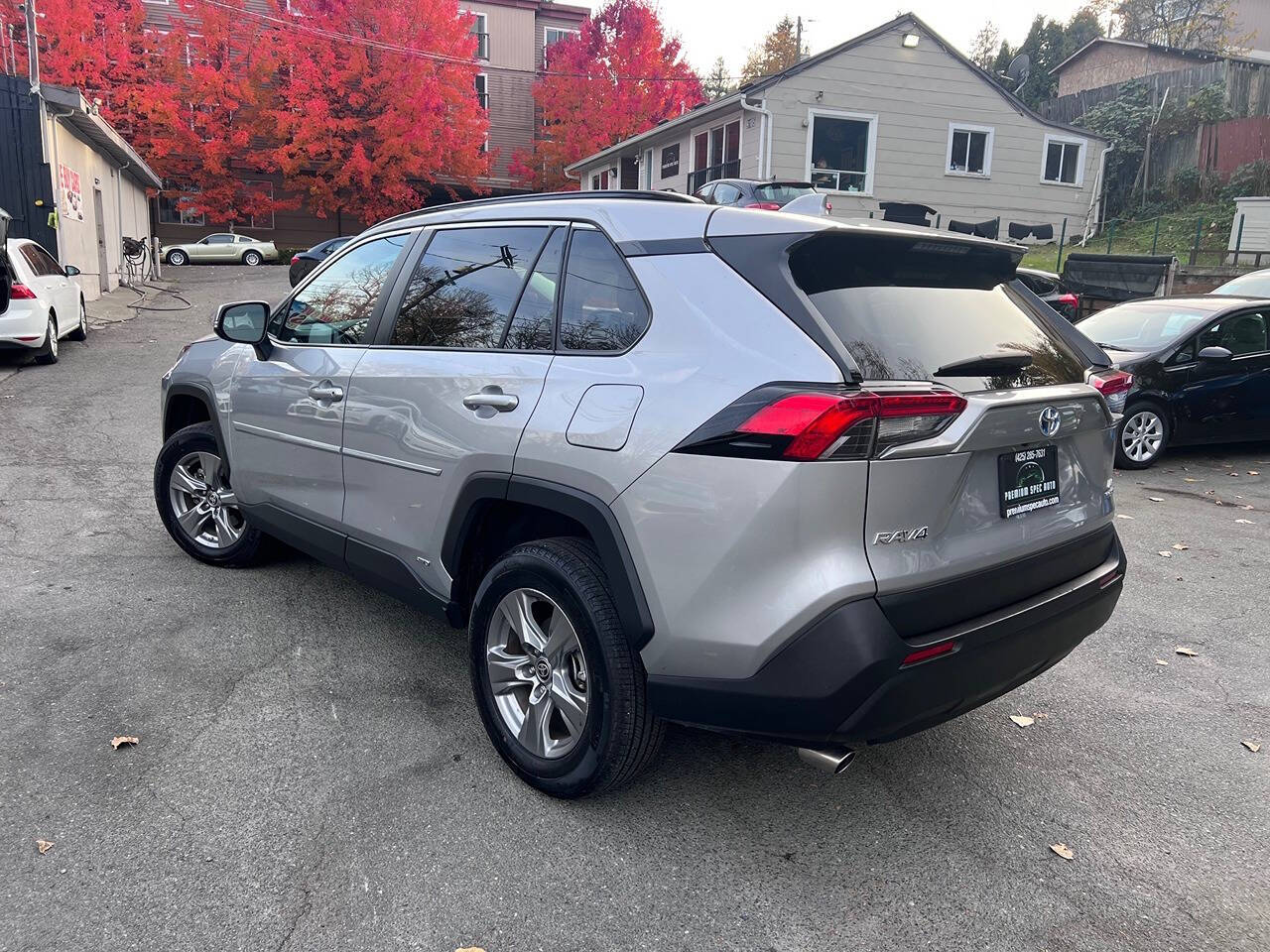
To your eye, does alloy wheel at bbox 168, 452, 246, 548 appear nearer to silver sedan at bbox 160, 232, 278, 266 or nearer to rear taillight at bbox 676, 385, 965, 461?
rear taillight at bbox 676, 385, 965, 461

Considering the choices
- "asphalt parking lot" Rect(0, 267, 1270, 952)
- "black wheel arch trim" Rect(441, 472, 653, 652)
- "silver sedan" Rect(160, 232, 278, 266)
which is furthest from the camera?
"silver sedan" Rect(160, 232, 278, 266)

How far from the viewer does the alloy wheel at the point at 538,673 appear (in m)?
3.03

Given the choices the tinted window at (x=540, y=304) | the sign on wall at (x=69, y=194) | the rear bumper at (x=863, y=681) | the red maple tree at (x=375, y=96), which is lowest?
the rear bumper at (x=863, y=681)

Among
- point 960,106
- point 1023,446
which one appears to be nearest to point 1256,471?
point 1023,446

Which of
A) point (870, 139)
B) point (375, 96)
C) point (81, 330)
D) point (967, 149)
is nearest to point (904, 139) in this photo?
point (870, 139)

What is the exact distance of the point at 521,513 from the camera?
3.31 meters

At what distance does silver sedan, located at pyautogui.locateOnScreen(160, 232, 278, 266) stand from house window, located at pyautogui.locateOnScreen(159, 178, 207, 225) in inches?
73.1

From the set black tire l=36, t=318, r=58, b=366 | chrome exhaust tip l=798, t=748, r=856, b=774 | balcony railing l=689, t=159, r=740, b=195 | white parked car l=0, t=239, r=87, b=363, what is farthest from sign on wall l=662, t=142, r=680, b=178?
chrome exhaust tip l=798, t=748, r=856, b=774

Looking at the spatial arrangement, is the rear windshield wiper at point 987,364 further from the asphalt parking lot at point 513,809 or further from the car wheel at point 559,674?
the asphalt parking lot at point 513,809

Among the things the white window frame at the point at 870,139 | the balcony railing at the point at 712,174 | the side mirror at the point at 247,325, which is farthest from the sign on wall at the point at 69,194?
the white window frame at the point at 870,139

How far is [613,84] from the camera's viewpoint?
3888cm

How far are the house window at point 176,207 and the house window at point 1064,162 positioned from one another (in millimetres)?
29969

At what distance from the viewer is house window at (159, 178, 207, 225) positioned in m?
36.4

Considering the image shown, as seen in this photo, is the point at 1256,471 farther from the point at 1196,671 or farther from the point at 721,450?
the point at 721,450
